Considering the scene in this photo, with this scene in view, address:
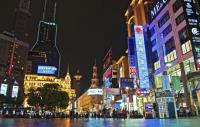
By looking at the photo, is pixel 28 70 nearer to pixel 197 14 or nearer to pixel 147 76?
pixel 147 76

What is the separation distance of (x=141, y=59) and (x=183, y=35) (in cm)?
1416

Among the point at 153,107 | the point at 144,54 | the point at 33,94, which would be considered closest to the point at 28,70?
the point at 33,94

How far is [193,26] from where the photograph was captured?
39125 mm

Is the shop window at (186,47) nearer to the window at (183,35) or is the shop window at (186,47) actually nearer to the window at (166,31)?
the window at (183,35)

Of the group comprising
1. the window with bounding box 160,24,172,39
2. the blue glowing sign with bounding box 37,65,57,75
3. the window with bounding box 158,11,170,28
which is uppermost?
the blue glowing sign with bounding box 37,65,57,75

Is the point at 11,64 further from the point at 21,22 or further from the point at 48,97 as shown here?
the point at 48,97

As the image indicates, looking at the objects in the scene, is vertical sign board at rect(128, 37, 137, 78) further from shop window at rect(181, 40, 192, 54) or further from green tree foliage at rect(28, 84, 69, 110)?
green tree foliage at rect(28, 84, 69, 110)

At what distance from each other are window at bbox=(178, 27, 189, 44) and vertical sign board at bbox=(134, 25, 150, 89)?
12752mm

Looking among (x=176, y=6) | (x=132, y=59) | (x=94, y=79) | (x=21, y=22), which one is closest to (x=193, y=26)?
(x=176, y=6)

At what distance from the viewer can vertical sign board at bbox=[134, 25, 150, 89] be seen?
5603 cm

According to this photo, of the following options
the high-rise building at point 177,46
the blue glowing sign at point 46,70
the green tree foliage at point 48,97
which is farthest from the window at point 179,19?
the blue glowing sign at point 46,70

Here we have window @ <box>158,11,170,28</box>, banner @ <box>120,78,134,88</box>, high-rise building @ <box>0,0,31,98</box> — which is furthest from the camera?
high-rise building @ <box>0,0,31,98</box>

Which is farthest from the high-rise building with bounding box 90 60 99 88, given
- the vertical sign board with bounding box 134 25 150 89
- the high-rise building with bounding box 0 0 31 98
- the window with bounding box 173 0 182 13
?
the window with bounding box 173 0 182 13

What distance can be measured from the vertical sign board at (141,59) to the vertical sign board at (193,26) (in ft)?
65.1
